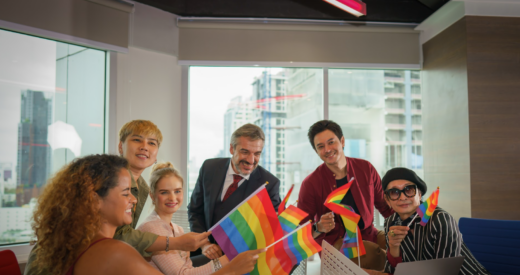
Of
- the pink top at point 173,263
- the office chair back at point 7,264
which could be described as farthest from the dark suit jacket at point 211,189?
the office chair back at point 7,264

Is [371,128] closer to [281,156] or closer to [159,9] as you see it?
[281,156]

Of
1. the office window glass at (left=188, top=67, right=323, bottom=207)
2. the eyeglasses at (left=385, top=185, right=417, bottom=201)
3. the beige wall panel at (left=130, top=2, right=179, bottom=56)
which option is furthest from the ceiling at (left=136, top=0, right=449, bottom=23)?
the eyeglasses at (left=385, top=185, right=417, bottom=201)

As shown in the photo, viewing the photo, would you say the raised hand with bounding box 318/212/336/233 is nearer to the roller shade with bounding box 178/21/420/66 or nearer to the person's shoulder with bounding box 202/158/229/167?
the person's shoulder with bounding box 202/158/229/167

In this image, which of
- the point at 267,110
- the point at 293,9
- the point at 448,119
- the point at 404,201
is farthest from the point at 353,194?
the point at 293,9

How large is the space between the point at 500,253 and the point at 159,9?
4.01m

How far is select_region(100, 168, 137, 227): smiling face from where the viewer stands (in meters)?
1.47

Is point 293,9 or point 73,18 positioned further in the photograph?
point 293,9

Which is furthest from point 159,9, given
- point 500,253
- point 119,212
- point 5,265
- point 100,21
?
point 500,253

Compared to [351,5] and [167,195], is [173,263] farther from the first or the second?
[351,5]

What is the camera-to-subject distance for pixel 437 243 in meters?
2.05

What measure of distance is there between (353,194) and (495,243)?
3.19 ft

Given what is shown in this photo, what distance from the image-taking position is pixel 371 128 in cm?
488

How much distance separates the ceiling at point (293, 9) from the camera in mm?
4527

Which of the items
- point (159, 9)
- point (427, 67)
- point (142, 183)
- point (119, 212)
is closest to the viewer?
point (119, 212)
